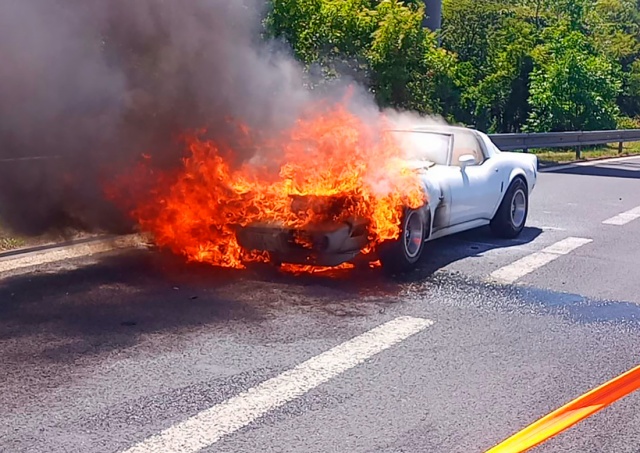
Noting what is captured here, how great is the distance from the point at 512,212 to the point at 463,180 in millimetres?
1430

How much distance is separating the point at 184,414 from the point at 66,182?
3.96m

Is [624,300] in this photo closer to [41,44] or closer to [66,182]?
[66,182]

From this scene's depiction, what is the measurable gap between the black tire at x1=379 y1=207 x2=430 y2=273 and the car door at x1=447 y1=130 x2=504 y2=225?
675 mm

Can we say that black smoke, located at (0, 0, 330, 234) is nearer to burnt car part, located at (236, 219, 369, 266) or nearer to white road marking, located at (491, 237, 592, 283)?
burnt car part, located at (236, 219, 369, 266)

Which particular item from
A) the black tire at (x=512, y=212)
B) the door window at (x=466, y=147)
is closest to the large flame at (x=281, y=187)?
the door window at (x=466, y=147)

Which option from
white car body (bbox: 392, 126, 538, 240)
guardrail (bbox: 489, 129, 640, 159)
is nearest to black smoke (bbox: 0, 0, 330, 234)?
white car body (bbox: 392, 126, 538, 240)

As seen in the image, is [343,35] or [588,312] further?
[343,35]

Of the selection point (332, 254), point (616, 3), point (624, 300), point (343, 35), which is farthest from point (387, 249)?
point (616, 3)

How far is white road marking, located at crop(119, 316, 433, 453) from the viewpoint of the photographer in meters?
4.17

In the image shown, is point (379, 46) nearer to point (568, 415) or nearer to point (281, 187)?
point (281, 187)

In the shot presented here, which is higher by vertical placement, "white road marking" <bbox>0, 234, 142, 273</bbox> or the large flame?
the large flame

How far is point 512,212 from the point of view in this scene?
402 inches

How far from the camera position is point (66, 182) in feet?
25.8

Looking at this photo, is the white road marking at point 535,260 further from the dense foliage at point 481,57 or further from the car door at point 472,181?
the dense foliage at point 481,57
